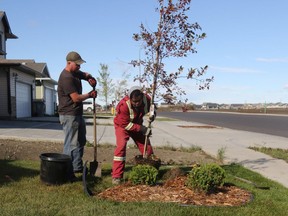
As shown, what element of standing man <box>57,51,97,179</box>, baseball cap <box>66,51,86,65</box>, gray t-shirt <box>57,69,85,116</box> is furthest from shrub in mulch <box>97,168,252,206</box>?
baseball cap <box>66,51,86,65</box>

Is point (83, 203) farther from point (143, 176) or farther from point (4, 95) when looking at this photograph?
point (4, 95)

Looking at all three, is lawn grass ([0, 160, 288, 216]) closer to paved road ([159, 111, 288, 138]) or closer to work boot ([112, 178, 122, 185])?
work boot ([112, 178, 122, 185])

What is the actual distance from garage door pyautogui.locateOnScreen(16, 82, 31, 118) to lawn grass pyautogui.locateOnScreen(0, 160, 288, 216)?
2048cm

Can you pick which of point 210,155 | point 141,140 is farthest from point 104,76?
point 141,140

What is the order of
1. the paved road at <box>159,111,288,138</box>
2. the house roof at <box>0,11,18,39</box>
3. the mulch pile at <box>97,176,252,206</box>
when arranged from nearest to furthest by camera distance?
the mulch pile at <box>97,176,252,206</box> < the paved road at <box>159,111,288,138</box> < the house roof at <box>0,11,18,39</box>

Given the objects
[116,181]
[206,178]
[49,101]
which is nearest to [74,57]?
[116,181]

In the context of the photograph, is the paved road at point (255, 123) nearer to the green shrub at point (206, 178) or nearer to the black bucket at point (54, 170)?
the green shrub at point (206, 178)

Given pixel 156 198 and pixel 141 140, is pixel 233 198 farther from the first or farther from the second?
pixel 141 140

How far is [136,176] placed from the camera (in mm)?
5602

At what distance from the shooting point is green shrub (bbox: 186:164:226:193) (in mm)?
5309

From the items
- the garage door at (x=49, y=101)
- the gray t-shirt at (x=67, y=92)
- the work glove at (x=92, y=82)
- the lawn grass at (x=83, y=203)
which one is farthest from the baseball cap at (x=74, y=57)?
the garage door at (x=49, y=101)

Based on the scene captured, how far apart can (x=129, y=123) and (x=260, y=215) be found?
95.8 inches

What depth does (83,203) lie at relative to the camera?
4859 millimetres

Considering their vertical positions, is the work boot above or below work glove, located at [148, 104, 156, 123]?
below
